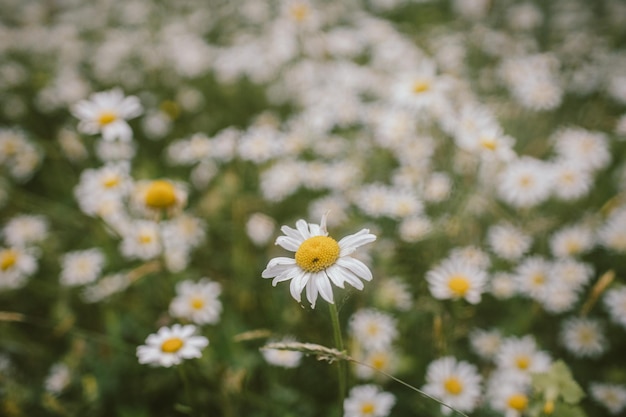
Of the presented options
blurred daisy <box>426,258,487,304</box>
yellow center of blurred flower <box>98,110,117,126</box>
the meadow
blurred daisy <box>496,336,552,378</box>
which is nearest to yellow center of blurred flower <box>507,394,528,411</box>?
the meadow

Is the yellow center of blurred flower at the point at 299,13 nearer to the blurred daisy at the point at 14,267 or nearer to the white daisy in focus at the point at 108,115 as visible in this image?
the white daisy in focus at the point at 108,115

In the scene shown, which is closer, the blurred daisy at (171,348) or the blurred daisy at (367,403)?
the blurred daisy at (171,348)

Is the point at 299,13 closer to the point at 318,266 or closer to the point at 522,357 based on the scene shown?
the point at 522,357

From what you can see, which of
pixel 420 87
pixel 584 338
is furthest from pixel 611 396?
pixel 420 87

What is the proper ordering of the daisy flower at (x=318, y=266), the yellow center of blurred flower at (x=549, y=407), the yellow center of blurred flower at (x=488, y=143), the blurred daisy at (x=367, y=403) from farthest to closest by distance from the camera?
the yellow center of blurred flower at (x=488, y=143) → the blurred daisy at (x=367, y=403) → the yellow center of blurred flower at (x=549, y=407) → the daisy flower at (x=318, y=266)

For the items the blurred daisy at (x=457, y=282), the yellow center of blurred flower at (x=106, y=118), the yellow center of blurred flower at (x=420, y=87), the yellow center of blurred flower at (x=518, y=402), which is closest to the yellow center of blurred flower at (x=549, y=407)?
the yellow center of blurred flower at (x=518, y=402)

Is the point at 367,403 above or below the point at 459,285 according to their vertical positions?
below

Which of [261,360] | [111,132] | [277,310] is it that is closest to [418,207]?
[277,310]

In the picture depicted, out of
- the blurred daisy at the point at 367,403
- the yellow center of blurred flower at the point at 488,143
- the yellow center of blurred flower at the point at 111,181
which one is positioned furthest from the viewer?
the yellow center of blurred flower at the point at 111,181
